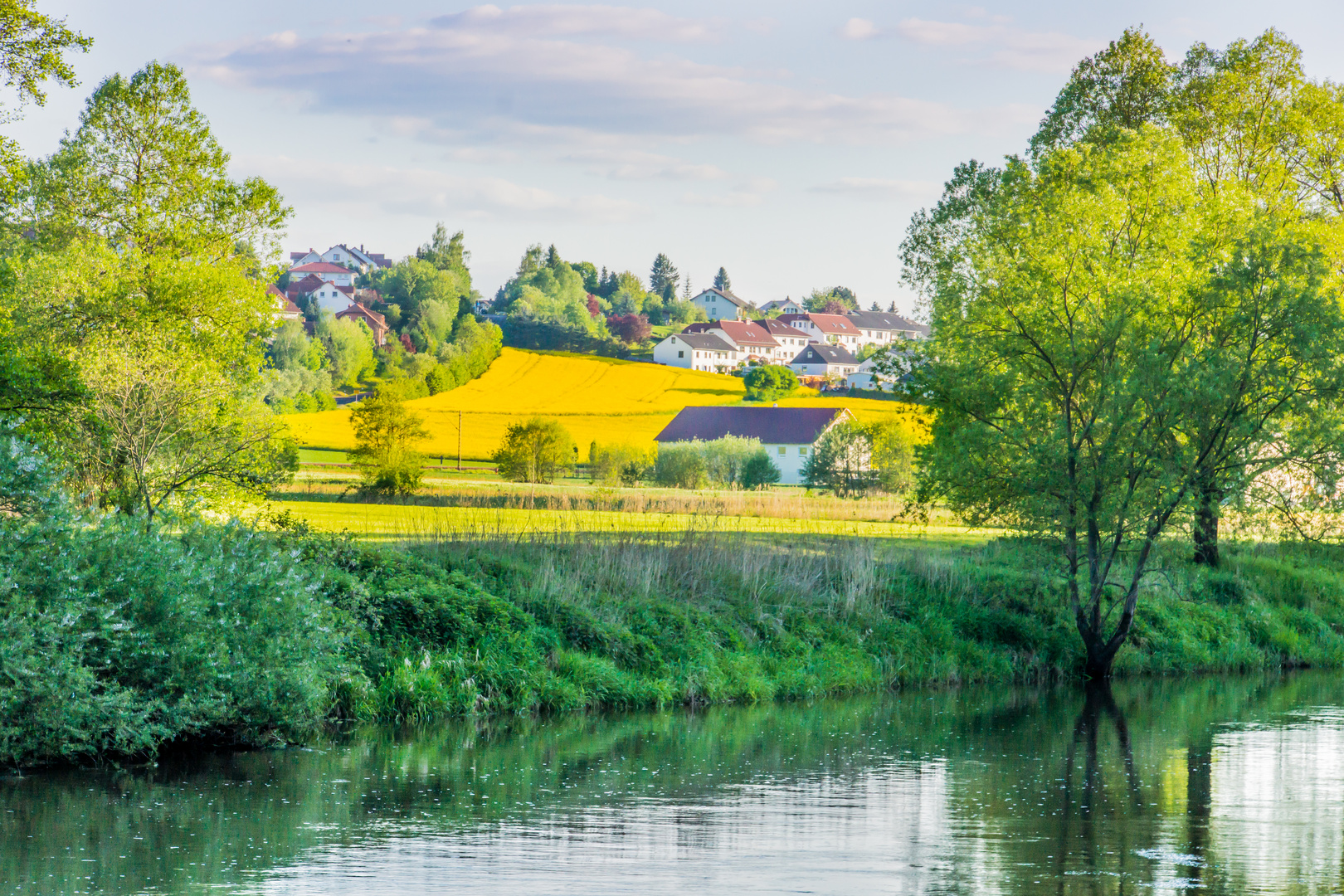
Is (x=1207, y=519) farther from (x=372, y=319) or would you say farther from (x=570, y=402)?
(x=372, y=319)

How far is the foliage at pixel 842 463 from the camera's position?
67938mm

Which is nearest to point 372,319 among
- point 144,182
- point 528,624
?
point 144,182

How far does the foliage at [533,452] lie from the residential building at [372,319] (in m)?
98.6

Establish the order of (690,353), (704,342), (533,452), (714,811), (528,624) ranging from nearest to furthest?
(714,811) < (528,624) < (533,452) < (690,353) < (704,342)

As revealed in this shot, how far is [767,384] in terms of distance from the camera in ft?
472

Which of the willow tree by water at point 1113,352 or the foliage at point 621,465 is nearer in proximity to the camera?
the willow tree by water at point 1113,352

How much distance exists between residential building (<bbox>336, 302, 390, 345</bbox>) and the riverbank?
145m

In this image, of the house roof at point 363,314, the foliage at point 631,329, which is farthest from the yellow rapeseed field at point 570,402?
the house roof at point 363,314

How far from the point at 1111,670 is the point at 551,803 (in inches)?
626

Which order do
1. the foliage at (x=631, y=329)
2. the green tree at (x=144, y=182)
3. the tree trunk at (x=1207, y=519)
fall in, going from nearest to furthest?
the tree trunk at (x=1207, y=519), the green tree at (x=144, y=182), the foliage at (x=631, y=329)

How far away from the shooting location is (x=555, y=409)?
419 feet

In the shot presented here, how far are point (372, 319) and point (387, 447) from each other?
12569 centimetres

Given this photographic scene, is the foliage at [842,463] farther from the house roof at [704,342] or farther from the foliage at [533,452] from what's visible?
the house roof at [704,342]

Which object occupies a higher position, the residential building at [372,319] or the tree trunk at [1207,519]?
the residential building at [372,319]
